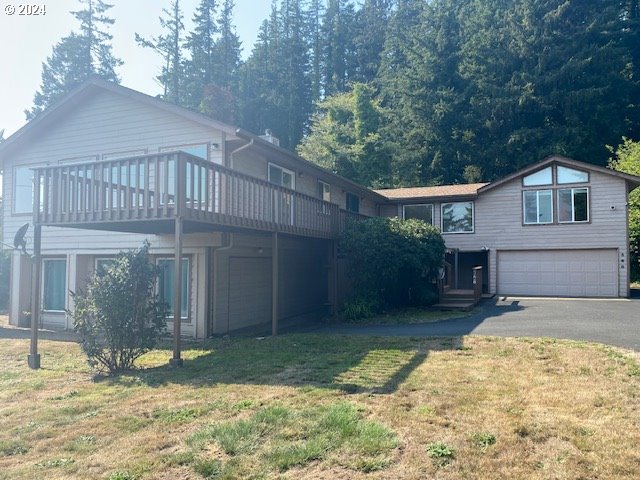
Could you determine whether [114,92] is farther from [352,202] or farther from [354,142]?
[354,142]

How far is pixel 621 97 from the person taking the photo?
30625 millimetres

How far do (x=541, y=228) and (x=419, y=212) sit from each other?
17.2ft

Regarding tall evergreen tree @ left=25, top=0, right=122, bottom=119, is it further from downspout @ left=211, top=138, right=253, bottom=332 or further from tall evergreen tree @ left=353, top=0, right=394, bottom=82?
downspout @ left=211, top=138, right=253, bottom=332

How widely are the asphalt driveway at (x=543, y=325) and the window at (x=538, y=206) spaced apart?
502cm

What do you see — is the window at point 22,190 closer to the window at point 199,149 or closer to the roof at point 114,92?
the roof at point 114,92

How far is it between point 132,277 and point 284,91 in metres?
38.4

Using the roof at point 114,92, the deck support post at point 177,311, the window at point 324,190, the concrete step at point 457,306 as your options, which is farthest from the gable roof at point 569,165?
the deck support post at point 177,311

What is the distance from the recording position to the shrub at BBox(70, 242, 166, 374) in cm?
743

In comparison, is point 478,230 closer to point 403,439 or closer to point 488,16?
point 403,439

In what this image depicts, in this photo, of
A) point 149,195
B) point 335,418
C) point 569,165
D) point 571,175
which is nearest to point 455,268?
point 571,175

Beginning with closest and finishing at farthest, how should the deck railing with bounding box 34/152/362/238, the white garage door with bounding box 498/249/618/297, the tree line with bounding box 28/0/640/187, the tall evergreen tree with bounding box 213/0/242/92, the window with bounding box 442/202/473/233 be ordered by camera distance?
the deck railing with bounding box 34/152/362/238
the white garage door with bounding box 498/249/618/297
the window with bounding box 442/202/473/233
the tree line with bounding box 28/0/640/187
the tall evergreen tree with bounding box 213/0/242/92

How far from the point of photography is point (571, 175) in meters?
19.3

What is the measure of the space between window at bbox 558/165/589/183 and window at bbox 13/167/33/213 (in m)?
19.2

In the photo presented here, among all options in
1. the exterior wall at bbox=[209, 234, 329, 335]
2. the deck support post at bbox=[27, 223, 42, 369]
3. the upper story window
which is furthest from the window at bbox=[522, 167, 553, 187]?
the deck support post at bbox=[27, 223, 42, 369]
